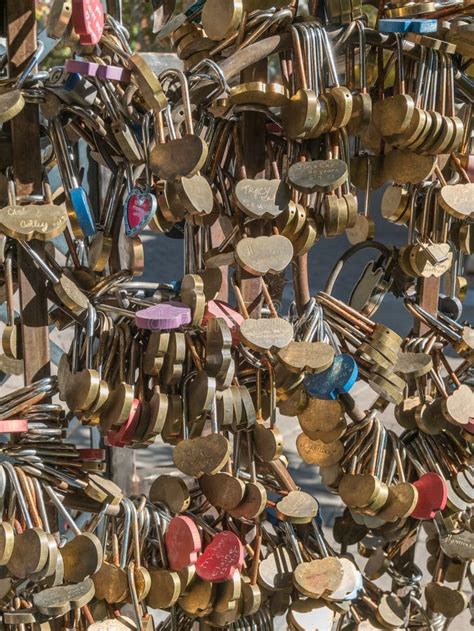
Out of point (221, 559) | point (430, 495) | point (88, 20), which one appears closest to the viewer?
point (88, 20)

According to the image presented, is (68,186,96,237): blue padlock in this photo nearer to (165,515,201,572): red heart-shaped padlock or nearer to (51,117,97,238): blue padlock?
(51,117,97,238): blue padlock

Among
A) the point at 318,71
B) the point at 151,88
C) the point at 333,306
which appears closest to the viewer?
the point at 151,88

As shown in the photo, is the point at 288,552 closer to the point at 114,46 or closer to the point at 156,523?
the point at 156,523

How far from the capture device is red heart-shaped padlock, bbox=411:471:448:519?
116 cm

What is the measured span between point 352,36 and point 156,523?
66cm

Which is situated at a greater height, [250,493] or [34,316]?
[34,316]

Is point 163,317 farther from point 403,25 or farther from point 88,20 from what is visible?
point 403,25

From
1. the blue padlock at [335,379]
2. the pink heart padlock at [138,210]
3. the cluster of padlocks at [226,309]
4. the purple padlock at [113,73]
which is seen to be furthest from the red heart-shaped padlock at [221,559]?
the purple padlock at [113,73]

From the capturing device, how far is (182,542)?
106cm

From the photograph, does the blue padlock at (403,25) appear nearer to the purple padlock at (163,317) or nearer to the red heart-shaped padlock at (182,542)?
the purple padlock at (163,317)

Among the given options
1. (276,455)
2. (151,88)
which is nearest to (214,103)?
(151,88)

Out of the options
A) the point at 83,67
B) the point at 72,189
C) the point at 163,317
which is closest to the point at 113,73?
the point at 83,67

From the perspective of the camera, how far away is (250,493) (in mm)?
1056

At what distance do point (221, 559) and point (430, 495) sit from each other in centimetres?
30
